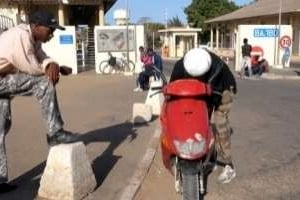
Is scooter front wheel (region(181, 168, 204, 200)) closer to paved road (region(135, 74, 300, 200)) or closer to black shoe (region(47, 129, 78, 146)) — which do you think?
paved road (region(135, 74, 300, 200))

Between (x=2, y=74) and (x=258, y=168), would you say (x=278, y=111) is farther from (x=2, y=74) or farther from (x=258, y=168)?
(x=2, y=74)

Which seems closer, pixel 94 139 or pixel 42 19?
pixel 42 19

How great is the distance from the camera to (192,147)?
499 centimetres

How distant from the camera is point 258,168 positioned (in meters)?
7.37

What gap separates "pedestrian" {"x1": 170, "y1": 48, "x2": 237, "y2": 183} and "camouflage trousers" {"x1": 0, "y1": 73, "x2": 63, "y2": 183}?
4.19ft

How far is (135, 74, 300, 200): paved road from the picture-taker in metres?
6.31

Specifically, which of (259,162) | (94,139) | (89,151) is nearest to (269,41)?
(94,139)

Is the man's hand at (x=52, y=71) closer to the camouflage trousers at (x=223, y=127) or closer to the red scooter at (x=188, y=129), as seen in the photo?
the red scooter at (x=188, y=129)

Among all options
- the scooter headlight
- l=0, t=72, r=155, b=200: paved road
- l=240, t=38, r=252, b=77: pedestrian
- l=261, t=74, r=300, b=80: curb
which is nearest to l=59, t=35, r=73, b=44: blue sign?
l=240, t=38, r=252, b=77: pedestrian

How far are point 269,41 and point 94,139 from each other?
2272 centimetres

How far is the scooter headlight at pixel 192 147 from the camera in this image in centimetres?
499

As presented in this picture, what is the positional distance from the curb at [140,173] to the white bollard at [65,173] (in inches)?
19.5

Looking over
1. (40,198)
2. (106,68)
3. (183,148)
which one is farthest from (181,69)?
(106,68)

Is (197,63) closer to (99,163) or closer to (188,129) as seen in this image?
(188,129)
